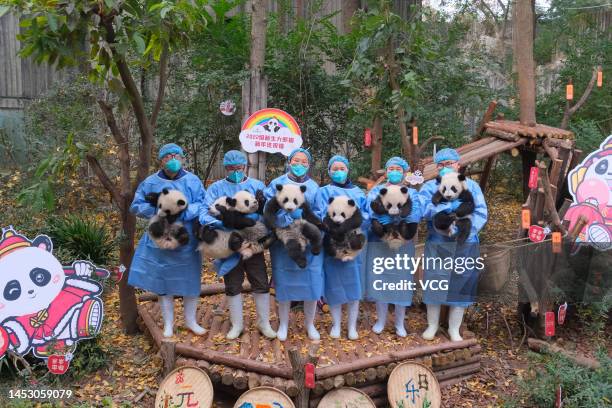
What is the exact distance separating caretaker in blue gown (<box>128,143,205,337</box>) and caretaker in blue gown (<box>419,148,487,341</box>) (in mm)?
2041

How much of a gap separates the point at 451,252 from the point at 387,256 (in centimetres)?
58

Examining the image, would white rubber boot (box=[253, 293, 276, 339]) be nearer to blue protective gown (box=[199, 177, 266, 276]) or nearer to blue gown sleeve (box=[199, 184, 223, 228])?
blue protective gown (box=[199, 177, 266, 276])

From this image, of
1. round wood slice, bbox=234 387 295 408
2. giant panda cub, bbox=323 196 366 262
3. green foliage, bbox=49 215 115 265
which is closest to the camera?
round wood slice, bbox=234 387 295 408

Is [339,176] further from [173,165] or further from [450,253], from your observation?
[173,165]

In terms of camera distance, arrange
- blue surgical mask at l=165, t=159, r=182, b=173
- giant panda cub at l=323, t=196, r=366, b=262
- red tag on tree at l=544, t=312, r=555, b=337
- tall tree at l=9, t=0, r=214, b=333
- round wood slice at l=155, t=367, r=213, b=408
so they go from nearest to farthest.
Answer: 1. tall tree at l=9, t=0, r=214, b=333
2. round wood slice at l=155, t=367, r=213, b=408
3. giant panda cub at l=323, t=196, r=366, b=262
4. blue surgical mask at l=165, t=159, r=182, b=173
5. red tag on tree at l=544, t=312, r=555, b=337

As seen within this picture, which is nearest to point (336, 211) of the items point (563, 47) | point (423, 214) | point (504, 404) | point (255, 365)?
point (423, 214)

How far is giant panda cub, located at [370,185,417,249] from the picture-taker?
15.7ft

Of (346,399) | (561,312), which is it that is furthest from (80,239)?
(561,312)

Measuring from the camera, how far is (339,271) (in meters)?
4.90

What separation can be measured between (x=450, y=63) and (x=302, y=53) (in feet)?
6.60

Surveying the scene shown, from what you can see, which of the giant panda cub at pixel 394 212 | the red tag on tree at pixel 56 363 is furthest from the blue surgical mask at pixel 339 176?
the red tag on tree at pixel 56 363

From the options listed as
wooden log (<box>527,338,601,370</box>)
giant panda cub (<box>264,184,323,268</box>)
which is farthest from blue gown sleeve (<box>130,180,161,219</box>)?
wooden log (<box>527,338,601,370</box>)

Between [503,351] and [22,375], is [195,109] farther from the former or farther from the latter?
[503,351]

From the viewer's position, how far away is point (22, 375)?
450cm
